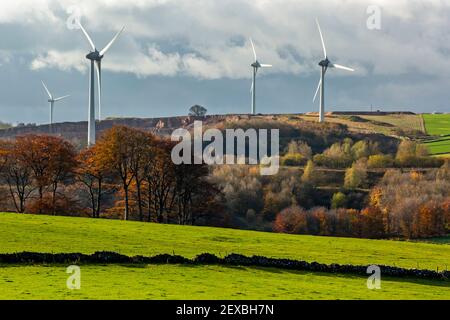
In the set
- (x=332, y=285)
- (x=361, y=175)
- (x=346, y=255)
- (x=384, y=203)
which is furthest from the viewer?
(x=361, y=175)

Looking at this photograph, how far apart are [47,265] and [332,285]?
16.0 meters

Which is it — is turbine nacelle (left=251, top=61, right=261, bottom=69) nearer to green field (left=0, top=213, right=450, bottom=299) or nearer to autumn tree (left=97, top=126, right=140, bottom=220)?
autumn tree (left=97, top=126, right=140, bottom=220)

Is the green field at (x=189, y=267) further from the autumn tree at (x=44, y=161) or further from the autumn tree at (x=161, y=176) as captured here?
the autumn tree at (x=44, y=161)

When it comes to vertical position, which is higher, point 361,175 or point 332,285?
point 361,175

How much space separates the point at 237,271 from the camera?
43906 mm

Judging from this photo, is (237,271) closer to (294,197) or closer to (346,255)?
(346,255)

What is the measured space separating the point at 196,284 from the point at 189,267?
22.9 feet

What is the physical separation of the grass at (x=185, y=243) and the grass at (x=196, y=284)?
677cm

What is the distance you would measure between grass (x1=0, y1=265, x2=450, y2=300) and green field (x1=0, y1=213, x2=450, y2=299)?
0.04 metres

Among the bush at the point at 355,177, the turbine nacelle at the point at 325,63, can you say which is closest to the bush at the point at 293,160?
the bush at the point at 355,177

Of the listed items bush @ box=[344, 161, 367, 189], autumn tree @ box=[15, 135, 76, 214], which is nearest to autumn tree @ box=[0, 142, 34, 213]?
autumn tree @ box=[15, 135, 76, 214]

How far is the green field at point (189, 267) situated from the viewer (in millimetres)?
34719
